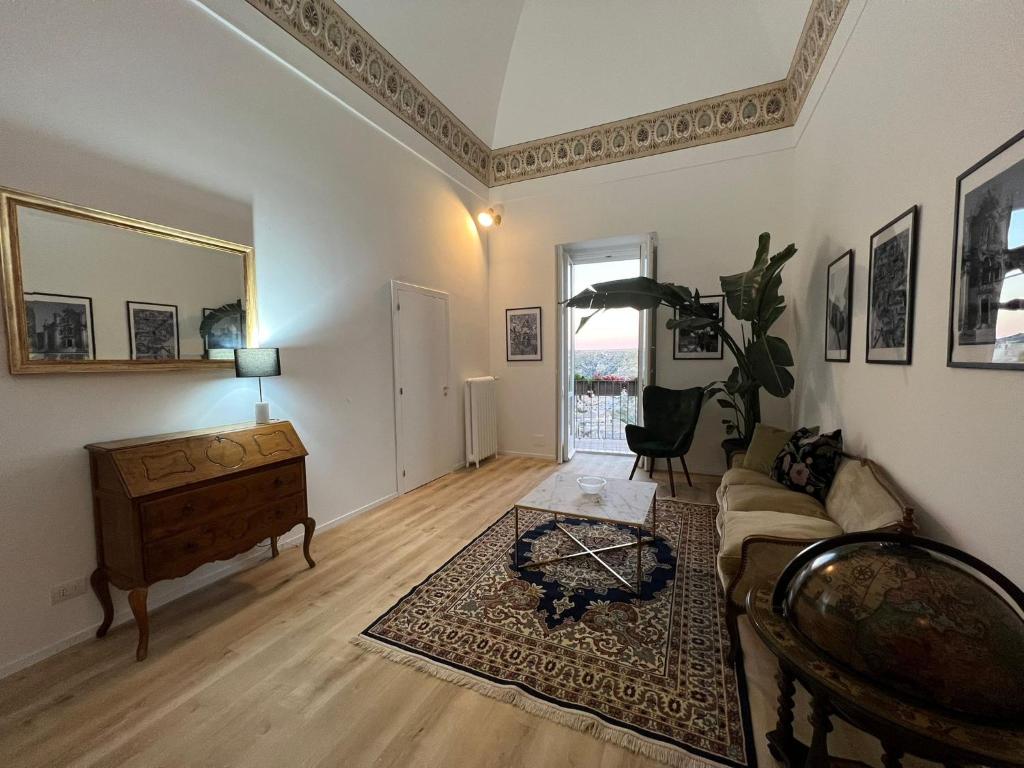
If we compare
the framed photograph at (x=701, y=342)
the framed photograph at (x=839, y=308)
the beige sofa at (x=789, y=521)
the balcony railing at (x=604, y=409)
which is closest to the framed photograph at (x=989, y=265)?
the beige sofa at (x=789, y=521)

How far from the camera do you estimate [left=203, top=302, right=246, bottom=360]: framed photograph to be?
262cm

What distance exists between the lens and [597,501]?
2.70 m

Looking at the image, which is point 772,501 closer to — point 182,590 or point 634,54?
point 182,590

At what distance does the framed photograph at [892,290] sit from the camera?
6.37 ft

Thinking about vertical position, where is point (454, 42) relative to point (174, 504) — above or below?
above

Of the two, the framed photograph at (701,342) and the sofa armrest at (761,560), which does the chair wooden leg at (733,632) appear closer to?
the sofa armrest at (761,560)

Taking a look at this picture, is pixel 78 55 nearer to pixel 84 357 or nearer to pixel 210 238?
pixel 210 238

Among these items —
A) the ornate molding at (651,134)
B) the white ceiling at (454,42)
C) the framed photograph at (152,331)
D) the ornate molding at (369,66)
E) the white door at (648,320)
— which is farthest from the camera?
the white door at (648,320)

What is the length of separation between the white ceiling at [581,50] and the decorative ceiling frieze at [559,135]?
11cm

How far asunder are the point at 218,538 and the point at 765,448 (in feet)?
12.8

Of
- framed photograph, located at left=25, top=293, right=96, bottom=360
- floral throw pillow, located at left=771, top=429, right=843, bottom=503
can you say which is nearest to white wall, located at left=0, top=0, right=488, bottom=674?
framed photograph, located at left=25, top=293, right=96, bottom=360

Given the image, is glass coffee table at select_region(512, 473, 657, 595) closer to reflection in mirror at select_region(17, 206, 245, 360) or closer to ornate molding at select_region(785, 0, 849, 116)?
reflection in mirror at select_region(17, 206, 245, 360)

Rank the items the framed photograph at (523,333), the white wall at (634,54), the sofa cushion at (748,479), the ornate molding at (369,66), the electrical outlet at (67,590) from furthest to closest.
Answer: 1. the framed photograph at (523,333)
2. the white wall at (634,54)
3. the ornate molding at (369,66)
4. the sofa cushion at (748,479)
5. the electrical outlet at (67,590)

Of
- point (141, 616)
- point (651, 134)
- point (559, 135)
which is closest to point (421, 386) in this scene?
point (141, 616)
